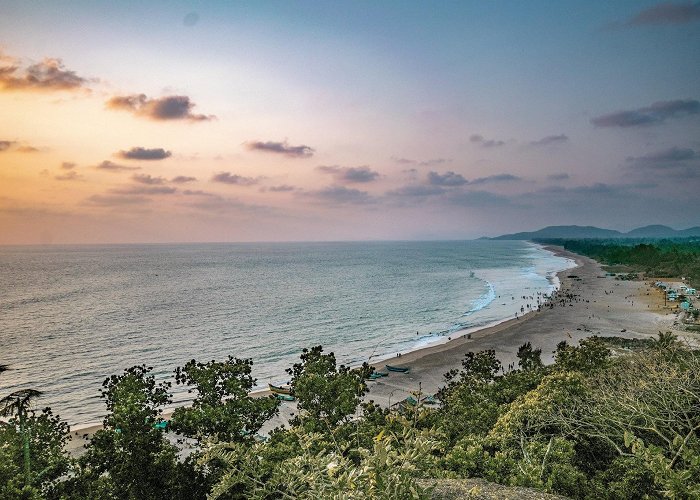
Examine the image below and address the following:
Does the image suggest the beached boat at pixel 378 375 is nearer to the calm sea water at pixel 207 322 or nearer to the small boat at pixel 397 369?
the small boat at pixel 397 369

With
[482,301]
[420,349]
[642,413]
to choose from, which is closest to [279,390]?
[420,349]

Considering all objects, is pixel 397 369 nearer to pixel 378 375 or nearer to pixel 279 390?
pixel 378 375

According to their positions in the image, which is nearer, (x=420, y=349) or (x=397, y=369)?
(x=397, y=369)

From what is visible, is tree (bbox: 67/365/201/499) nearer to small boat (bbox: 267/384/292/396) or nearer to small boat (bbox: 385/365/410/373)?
small boat (bbox: 267/384/292/396)

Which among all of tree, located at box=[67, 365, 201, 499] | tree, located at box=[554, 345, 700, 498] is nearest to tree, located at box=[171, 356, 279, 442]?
tree, located at box=[67, 365, 201, 499]

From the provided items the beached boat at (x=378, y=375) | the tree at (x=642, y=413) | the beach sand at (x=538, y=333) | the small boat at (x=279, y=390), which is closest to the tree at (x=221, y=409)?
the tree at (x=642, y=413)
